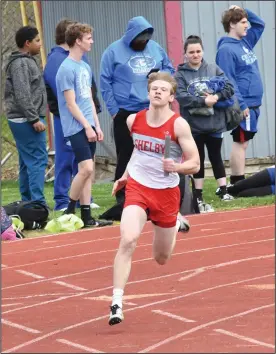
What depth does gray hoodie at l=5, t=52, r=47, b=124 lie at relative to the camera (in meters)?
12.6

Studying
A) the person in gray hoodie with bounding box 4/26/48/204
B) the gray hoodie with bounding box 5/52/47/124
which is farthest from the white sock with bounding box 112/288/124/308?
the gray hoodie with bounding box 5/52/47/124

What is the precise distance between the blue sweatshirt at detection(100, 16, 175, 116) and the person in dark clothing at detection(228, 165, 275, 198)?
1.88m

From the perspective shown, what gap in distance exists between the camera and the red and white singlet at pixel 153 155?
318 inches

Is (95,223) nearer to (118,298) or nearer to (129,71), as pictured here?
(129,71)

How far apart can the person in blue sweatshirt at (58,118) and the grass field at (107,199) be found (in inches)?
11.0

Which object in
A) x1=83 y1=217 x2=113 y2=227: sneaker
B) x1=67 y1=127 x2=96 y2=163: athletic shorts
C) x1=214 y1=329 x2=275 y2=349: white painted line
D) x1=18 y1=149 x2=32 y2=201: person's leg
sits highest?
x1=67 y1=127 x2=96 y2=163: athletic shorts

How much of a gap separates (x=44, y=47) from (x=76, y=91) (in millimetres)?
5529

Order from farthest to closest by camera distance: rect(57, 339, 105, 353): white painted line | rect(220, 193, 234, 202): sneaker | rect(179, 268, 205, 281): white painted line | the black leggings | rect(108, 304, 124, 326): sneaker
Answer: rect(220, 193, 234, 202): sneaker → the black leggings → rect(179, 268, 205, 281): white painted line → rect(108, 304, 124, 326): sneaker → rect(57, 339, 105, 353): white painted line

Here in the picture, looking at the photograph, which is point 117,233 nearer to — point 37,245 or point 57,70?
point 37,245

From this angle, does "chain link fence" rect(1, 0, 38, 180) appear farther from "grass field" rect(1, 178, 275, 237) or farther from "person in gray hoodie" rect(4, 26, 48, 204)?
"person in gray hoodie" rect(4, 26, 48, 204)

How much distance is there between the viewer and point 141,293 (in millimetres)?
8523

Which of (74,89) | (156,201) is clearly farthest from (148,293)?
(74,89)

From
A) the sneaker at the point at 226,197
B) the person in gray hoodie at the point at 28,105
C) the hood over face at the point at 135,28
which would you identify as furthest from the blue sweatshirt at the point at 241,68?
the person in gray hoodie at the point at 28,105

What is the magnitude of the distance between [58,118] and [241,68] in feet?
7.78
